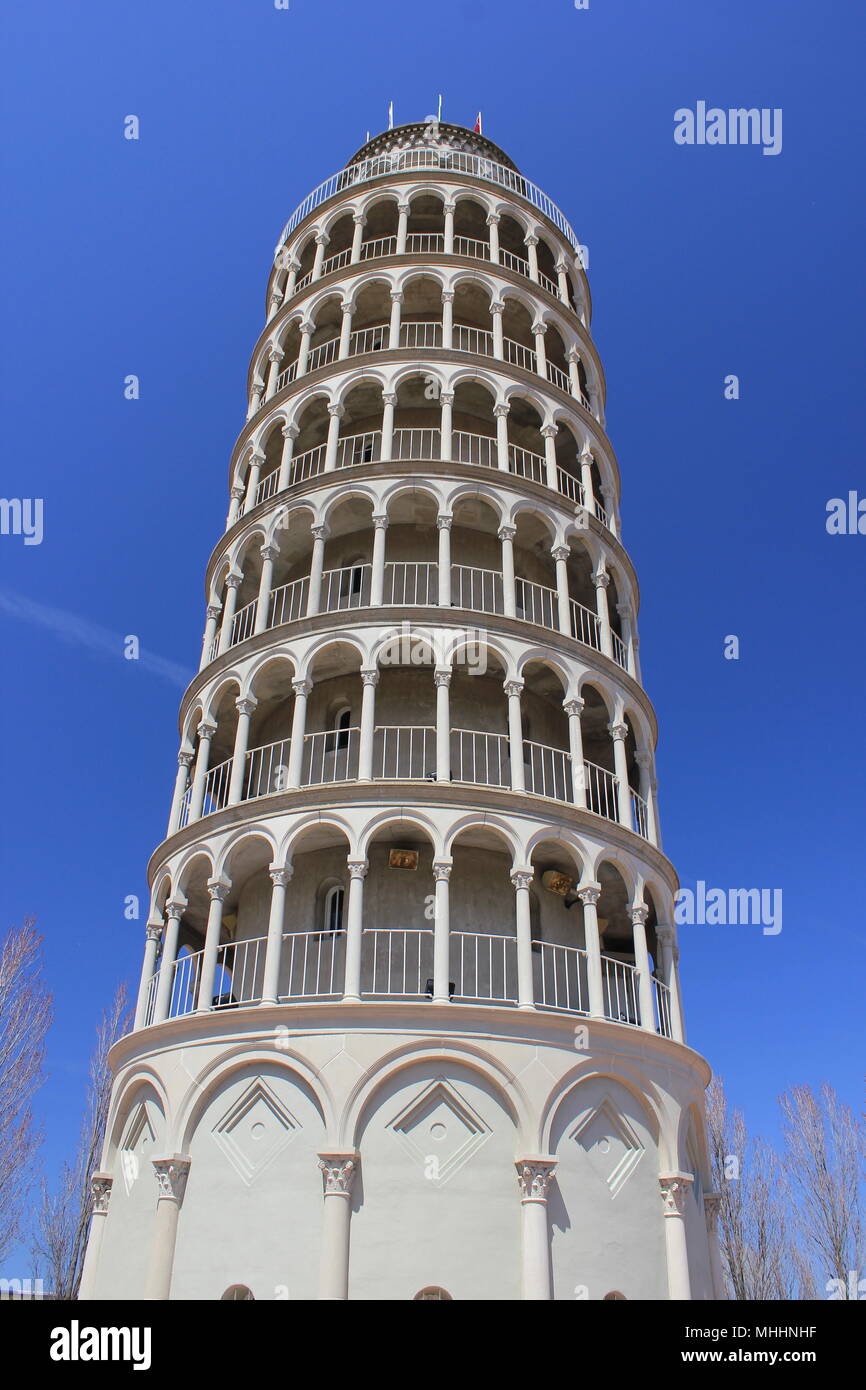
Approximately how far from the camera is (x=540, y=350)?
3000 cm

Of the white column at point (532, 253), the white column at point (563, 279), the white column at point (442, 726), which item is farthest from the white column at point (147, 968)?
the white column at point (563, 279)

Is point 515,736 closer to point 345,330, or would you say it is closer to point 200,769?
point 200,769

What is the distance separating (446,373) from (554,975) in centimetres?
1659

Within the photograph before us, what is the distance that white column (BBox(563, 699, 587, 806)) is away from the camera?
2263 centimetres

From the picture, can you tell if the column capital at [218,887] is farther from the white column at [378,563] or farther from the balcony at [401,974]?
the white column at [378,563]

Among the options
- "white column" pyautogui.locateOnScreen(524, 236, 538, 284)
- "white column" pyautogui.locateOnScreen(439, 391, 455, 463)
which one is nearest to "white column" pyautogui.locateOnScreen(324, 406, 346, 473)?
"white column" pyautogui.locateOnScreen(439, 391, 455, 463)

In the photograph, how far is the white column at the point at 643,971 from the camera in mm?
20891

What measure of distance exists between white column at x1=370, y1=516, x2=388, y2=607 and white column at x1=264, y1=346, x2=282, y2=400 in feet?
29.2

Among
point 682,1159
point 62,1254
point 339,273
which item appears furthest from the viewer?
point 62,1254
